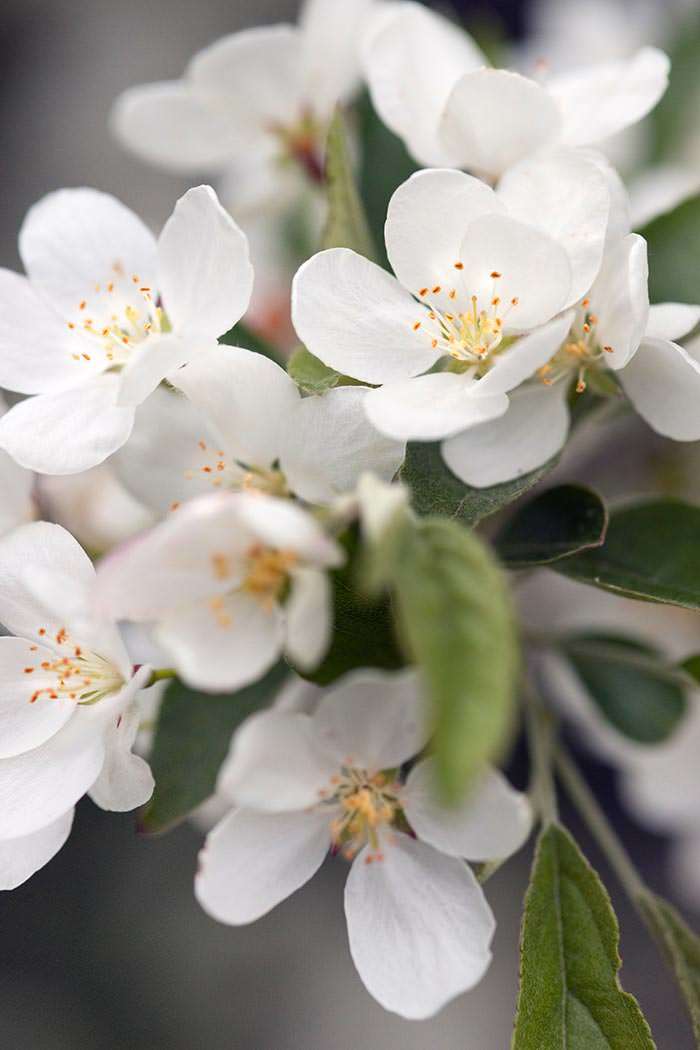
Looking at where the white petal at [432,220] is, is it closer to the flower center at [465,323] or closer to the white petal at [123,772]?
the flower center at [465,323]

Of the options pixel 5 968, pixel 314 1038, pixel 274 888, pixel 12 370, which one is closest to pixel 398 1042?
pixel 314 1038

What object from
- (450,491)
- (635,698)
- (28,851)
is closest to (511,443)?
(450,491)

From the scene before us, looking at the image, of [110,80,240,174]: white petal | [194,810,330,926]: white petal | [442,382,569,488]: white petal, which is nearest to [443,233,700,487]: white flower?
[442,382,569,488]: white petal

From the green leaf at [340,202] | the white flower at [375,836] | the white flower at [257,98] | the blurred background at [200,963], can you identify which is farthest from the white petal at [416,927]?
the blurred background at [200,963]

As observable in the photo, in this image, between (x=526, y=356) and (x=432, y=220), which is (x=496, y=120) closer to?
(x=432, y=220)

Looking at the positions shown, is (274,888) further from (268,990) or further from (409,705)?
(268,990)

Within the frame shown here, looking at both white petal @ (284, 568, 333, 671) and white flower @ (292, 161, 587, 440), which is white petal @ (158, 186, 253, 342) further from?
white petal @ (284, 568, 333, 671)
